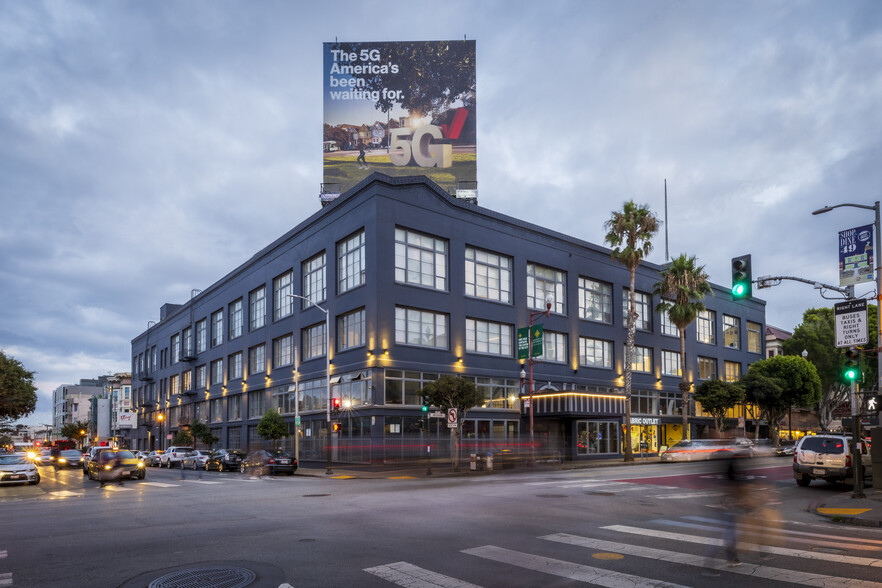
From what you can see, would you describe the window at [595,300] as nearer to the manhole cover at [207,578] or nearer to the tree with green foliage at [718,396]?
the tree with green foliage at [718,396]

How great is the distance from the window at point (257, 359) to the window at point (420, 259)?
18428 millimetres

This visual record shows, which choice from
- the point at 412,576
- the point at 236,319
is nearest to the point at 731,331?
the point at 236,319

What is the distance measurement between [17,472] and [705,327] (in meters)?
55.8

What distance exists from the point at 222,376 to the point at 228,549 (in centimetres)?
5416

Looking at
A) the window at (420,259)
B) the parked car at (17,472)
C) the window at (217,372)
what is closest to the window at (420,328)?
the window at (420,259)

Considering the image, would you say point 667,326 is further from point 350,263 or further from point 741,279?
point 741,279

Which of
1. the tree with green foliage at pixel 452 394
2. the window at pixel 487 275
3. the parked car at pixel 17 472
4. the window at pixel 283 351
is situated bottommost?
the parked car at pixel 17 472

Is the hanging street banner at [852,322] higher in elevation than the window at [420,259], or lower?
lower

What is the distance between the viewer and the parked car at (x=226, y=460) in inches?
1644

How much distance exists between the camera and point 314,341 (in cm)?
4641

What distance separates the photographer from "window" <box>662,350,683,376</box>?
59.4 meters

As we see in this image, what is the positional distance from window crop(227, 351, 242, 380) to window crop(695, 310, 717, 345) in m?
40.8

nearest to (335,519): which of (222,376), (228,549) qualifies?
(228,549)

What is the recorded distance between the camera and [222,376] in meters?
61.9
